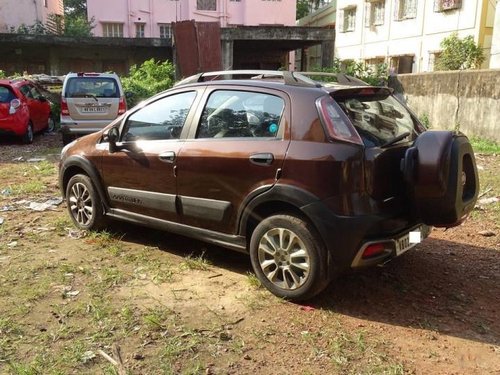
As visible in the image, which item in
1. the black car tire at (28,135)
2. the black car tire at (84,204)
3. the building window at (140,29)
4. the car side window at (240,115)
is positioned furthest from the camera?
the building window at (140,29)

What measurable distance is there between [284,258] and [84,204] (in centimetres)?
263

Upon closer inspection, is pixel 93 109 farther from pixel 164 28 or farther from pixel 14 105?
pixel 164 28

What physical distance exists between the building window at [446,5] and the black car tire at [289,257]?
21.9 m

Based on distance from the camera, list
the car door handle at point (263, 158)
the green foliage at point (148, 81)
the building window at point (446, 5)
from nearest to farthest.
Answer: the car door handle at point (263, 158) < the green foliage at point (148, 81) < the building window at point (446, 5)

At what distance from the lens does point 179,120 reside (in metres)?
4.42

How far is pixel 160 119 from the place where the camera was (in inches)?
181

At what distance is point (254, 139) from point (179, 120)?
3.04 feet

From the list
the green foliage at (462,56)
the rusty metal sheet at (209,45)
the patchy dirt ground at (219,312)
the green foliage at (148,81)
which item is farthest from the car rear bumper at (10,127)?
the green foliage at (462,56)

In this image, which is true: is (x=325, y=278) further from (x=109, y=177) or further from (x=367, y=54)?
(x=367, y=54)

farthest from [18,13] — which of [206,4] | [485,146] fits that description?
[485,146]

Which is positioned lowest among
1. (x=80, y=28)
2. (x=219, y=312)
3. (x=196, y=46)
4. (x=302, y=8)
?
(x=219, y=312)

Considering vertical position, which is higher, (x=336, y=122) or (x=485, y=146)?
(x=336, y=122)

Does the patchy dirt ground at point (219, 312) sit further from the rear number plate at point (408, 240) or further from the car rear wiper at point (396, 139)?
the car rear wiper at point (396, 139)

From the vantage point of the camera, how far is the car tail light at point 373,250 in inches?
134
